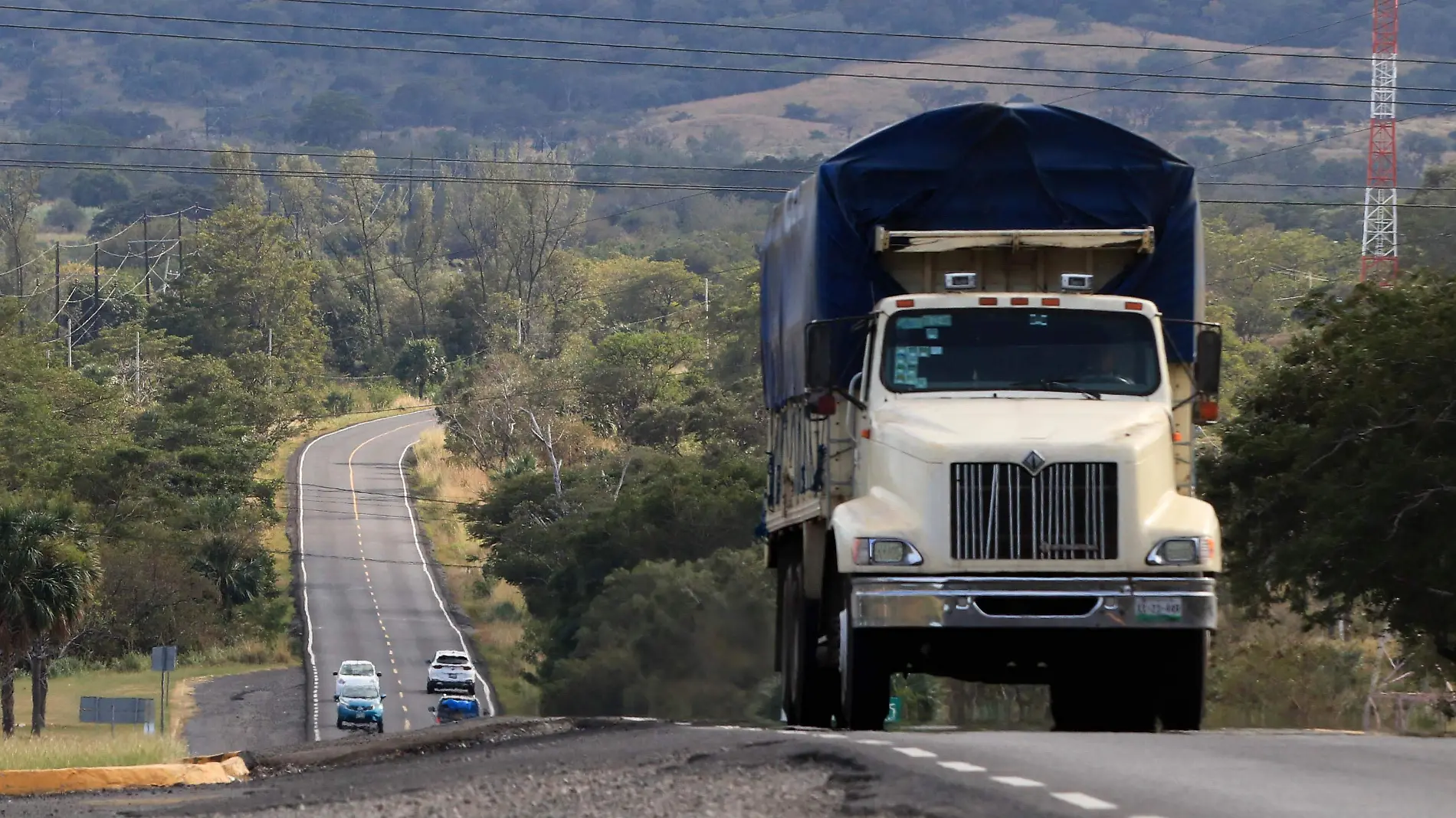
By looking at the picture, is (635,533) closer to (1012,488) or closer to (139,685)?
(139,685)

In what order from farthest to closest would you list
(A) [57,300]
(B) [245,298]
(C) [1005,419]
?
1. (A) [57,300]
2. (B) [245,298]
3. (C) [1005,419]

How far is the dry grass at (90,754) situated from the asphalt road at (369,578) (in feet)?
113

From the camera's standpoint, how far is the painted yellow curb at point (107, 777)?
13273mm

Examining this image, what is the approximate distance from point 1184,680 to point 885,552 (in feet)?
7.52

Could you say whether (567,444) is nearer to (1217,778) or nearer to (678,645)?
(678,645)

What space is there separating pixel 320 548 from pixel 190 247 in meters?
65.4

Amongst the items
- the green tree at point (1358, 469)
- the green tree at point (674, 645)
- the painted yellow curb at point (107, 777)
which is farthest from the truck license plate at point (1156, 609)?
Answer: the green tree at point (674, 645)

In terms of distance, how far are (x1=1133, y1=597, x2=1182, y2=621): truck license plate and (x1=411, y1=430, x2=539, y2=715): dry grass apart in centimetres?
4143

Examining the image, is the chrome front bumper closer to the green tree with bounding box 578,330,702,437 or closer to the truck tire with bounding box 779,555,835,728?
the truck tire with bounding box 779,555,835,728

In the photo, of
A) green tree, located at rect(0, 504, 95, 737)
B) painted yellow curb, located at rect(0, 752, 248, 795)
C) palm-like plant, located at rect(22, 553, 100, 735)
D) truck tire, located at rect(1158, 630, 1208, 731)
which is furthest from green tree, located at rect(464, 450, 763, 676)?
painted yellow curb, located at rect(0, 752, 248, 795)

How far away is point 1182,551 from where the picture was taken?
1370 centimetres

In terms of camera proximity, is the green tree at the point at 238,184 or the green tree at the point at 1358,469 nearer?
the green tree at the point at 1358,469

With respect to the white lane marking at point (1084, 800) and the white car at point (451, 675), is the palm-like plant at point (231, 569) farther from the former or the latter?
the white lane marking at point (1084, 800)

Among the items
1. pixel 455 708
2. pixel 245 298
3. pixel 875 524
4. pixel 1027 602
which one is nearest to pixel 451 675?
pixel 455 708
